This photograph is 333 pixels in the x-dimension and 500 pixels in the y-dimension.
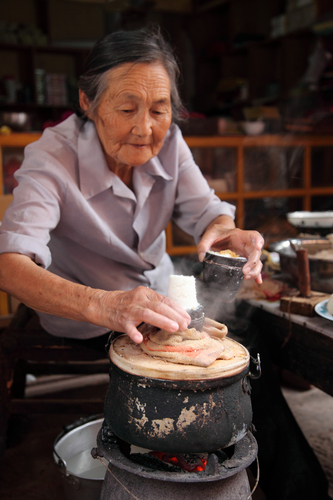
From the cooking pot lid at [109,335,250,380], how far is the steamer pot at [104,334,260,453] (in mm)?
12

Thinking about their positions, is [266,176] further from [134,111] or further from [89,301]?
[89,301]

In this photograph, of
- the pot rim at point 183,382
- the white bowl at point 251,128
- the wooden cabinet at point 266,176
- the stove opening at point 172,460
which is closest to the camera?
the pot rim at point 183,382

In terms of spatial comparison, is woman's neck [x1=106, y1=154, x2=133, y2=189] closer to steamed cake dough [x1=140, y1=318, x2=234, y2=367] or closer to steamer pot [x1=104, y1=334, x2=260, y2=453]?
steamed cake dough [x1=140, y1=318, x2=234, y2=367]

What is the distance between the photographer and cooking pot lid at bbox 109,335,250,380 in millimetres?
1112

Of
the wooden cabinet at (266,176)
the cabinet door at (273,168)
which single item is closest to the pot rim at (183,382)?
the wooden cabinet at (266,176)

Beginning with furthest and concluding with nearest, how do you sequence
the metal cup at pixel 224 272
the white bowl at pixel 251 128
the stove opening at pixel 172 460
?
1. the white bowl at pixel 251 128
2. the metal cup at pixel 224 272
3. the stove opening at pixel 172 460

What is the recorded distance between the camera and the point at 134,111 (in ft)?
5.45

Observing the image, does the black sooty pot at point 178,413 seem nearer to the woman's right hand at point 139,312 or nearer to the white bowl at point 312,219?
the woman's right hand at point 139,312

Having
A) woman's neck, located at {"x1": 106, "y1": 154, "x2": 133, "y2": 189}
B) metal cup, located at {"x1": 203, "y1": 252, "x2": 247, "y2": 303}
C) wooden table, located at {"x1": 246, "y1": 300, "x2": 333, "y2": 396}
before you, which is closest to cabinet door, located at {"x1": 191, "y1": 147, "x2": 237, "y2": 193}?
woman's neck, located at {"x1": 106, "y1": 154, "x2": 133, "y2": 189}

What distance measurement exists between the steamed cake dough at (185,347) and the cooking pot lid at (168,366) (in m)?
0.01

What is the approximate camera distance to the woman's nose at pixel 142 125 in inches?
65.2

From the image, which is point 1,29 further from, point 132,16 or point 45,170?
point 45,170

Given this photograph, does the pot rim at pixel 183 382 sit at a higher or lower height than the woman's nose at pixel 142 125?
lower

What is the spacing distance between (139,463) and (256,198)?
3160 millimetres
